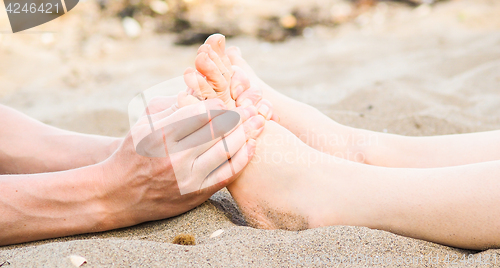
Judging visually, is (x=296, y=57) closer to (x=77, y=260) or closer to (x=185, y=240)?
(x=185, y=240)

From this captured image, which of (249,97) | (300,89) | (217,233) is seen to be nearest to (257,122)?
(249,97)

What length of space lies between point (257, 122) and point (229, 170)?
172 millimetres

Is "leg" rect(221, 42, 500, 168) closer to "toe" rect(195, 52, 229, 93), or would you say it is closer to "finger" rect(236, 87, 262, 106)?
"finger" rect(236, 87, 262, 106)

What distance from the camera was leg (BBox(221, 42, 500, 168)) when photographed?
4.09 feet

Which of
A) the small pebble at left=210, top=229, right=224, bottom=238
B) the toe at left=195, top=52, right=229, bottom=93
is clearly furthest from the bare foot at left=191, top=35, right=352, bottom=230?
the small pebble at left=210, top=229, right=224, bottom=238

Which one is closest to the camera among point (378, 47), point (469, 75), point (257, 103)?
point (257, 103)

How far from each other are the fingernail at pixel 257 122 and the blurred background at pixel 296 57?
3.07 ft

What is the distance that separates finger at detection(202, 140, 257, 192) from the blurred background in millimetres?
1005

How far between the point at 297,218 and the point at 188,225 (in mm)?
317

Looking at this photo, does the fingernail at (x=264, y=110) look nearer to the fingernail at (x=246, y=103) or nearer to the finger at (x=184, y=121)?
the fingernail at (x=246, y=103)

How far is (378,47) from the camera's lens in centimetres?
373

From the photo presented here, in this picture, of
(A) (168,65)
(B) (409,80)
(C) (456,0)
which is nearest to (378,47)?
(B) (409,80)

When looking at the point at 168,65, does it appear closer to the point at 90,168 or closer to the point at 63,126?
the point at 63,126

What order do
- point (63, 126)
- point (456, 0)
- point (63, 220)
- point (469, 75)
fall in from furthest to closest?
point (456, 0) → point (469, 75) → point (63, 126) → point (63, 220)
